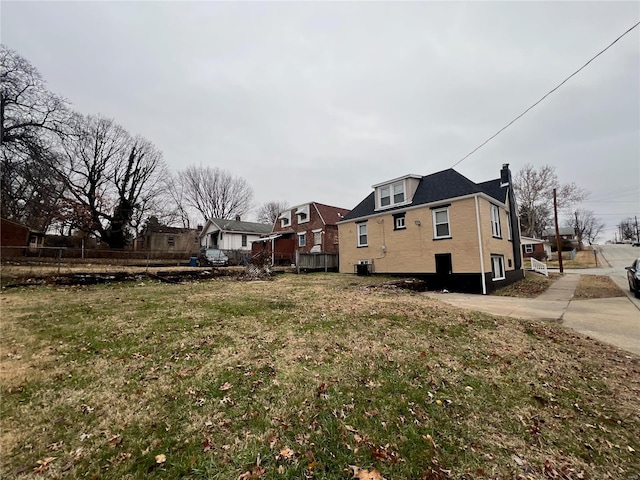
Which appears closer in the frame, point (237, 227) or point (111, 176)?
point (111, 176)

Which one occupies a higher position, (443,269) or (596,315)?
(443,269)

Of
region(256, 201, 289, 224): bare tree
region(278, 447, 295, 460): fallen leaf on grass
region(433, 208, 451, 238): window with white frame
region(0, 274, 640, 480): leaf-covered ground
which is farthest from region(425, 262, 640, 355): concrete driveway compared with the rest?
region(256, 201, 289, 224): bare tree

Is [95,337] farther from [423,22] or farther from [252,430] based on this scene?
[423,22]

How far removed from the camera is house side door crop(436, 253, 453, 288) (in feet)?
47.2

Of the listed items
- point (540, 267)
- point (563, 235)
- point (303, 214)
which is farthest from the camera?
point (563, 235)

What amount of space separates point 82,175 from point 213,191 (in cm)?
1771

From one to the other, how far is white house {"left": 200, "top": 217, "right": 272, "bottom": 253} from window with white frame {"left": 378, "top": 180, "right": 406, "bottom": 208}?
19.7 meters

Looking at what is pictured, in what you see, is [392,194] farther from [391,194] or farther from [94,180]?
[94,180]

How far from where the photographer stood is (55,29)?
9461 mm

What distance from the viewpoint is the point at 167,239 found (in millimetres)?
37281

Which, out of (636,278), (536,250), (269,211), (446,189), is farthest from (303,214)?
(536,250)

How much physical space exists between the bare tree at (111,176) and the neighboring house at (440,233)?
2424 centimetres

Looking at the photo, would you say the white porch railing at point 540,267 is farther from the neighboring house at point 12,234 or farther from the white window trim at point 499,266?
the neighboring house at point 12,234

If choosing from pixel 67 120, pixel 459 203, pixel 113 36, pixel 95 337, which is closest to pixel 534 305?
pixel 459 203
